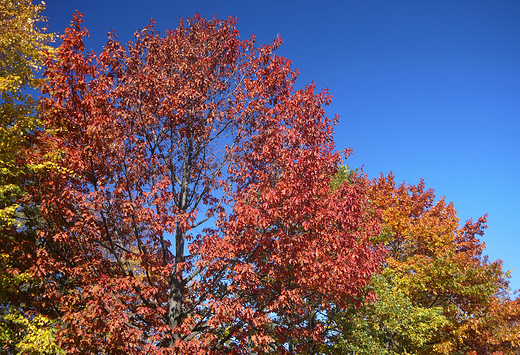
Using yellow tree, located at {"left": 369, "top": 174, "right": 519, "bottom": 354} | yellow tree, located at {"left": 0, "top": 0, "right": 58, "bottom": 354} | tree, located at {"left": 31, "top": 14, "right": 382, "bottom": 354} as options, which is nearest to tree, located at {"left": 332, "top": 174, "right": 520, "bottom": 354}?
yellow tree, located at {"left": 369, "top": 174, "right": 519, "bottom": 354}

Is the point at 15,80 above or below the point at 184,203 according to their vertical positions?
above

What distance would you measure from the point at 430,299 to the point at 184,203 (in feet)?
58.2

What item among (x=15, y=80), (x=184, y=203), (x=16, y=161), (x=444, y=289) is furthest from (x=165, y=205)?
(x=444, y=289)

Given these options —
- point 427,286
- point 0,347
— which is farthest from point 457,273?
point 0,347

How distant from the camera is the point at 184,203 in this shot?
10914mm

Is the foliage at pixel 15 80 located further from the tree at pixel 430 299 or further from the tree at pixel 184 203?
the tree at pixel 430 299

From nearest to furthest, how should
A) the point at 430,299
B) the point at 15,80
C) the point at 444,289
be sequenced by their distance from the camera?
the point at 15,80, the point at 444,289, the point at 430,299

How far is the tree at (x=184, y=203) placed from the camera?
842 cm

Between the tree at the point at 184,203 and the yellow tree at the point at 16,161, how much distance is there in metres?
0.73

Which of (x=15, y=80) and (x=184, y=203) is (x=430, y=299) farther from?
(x=15, y=80)

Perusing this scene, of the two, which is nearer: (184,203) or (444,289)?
(184,203)

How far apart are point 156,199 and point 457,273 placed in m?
16.6

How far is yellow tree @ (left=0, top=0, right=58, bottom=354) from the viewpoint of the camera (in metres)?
9.27

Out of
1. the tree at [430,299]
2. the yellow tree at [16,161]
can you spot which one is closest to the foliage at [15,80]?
the yellow tree at [16,161]
